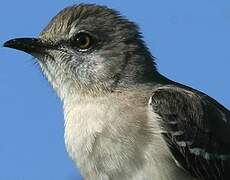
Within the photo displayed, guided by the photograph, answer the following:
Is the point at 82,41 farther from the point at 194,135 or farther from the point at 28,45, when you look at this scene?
the point at 194,135

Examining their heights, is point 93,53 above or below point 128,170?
above

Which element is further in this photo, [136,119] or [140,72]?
[140,72]

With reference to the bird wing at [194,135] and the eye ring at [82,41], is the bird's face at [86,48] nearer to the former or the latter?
the eye ring at [82,41]

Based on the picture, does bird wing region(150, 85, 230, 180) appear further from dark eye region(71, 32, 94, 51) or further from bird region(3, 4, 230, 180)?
dark eye region(71, 32, 94, 51)

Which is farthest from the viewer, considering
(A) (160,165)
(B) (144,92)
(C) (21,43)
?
(C) (21,43)

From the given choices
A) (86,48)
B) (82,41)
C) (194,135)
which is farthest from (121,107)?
(82,41)

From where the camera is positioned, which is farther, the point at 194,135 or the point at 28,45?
the point at 28,45

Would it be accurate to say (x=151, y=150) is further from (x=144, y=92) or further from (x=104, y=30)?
(x=104, y=30)

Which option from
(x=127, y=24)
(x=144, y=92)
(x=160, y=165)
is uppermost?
(x=127, y=24)

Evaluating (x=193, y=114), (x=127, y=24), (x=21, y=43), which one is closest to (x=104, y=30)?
(x=127, y=24)
